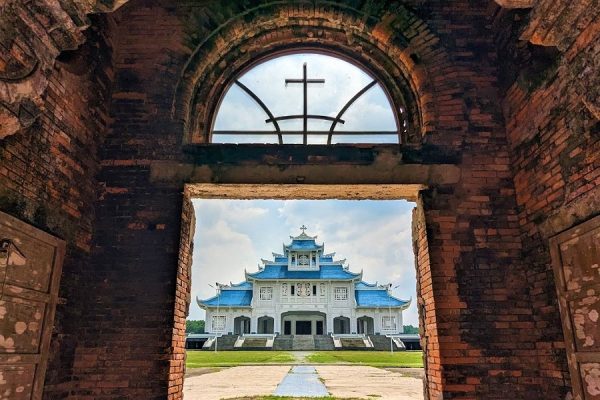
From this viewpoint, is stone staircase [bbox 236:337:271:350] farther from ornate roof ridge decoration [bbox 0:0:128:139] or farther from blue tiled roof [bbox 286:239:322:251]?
ornate roof ridge decoration [bbox 0:0:128:139]

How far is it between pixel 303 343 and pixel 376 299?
33.0ft

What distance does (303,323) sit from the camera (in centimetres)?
4600

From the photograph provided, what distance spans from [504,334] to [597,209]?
1612mm

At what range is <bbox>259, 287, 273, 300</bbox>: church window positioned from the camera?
147 ft

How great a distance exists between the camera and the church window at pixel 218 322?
146 ft

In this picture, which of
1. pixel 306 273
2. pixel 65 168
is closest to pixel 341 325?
pixel 306 273

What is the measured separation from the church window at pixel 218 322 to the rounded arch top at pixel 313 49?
41829 mm

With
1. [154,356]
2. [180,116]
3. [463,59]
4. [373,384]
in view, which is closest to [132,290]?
[154,356]

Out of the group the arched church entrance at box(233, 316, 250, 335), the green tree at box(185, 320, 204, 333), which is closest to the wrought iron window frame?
the arched church entrance at box(233, 316, 250, 335)

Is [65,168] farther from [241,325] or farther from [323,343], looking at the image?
[241,325]

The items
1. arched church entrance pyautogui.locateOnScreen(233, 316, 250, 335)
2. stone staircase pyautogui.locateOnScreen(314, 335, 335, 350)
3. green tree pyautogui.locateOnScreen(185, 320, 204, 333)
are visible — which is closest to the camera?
stone staircase pyautogui.locateOnScreen(314, 335, 335, 350)

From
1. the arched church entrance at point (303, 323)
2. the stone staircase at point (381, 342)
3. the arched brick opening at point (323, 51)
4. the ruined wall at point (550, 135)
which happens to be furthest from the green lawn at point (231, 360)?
the ruined wall at point (550, 135)

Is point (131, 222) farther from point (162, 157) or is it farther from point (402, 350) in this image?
point (402, 350)

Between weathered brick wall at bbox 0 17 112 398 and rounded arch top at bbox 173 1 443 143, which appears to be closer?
weathered brick wall at bbox 0 17 112 398
